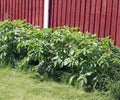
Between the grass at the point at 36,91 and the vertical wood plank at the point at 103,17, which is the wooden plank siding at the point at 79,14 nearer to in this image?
the vertical wood plank at the point at 103,17

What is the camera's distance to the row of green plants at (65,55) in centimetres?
620

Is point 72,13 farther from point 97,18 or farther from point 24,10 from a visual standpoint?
point 24,10

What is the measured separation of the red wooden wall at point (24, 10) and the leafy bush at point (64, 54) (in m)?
0.98

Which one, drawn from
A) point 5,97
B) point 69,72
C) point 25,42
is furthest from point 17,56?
point 5,97

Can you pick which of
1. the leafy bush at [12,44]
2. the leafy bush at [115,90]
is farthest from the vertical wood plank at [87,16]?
the leafy bush at [115,90]

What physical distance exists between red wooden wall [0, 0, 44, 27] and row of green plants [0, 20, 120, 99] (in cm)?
95

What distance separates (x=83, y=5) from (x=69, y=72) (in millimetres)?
1673

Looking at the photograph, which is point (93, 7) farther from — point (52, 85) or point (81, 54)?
point (52, 85)

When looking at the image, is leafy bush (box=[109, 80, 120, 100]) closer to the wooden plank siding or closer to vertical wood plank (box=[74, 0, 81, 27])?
the wooden plank siding

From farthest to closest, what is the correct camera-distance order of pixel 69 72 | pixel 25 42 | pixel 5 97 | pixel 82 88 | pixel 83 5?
pixel 83 5
pixel 25 42
pixel 69 72
pixel 82 88
pixel 5 97

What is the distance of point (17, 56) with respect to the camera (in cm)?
762

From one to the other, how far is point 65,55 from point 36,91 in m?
0.96

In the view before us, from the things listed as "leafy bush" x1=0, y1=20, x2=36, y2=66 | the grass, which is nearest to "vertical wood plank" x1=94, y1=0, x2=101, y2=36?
"leafy bush" x1=0, y1=20, x2=36, y2=66

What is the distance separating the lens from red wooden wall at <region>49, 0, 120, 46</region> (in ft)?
23.7
